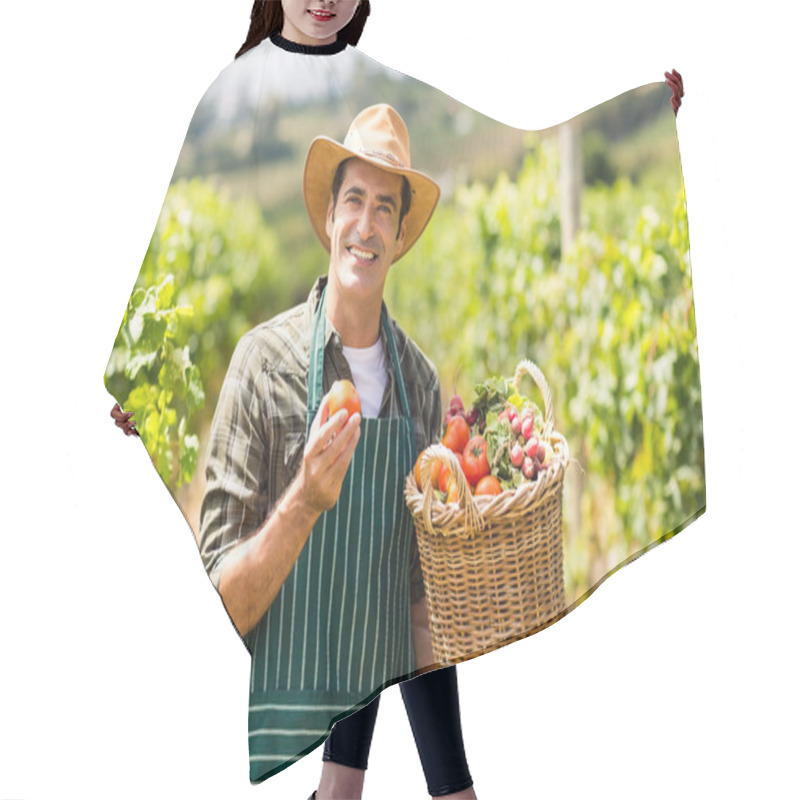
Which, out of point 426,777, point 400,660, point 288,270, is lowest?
point 426,777

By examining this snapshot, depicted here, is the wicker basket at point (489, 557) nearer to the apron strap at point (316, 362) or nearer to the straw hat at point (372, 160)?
the apron strap at point (316, 362)

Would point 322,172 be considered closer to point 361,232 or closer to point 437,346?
point 361,232

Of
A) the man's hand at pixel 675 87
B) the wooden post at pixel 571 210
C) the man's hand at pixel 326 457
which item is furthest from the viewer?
the man's hand at pixel 675 87

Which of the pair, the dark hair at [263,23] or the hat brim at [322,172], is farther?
the dark hair at [263,23]

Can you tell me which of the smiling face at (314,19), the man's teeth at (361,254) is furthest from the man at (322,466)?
the smiling face at (314,19)

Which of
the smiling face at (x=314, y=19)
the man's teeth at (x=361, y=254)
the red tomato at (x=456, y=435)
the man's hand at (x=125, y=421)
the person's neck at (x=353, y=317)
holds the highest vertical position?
the smiling face at (x=314, y=19)

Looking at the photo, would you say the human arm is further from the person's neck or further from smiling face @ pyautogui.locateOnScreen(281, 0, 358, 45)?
smiling face @ pyautogui.locateOnScreen(281, 0, 358, 45)

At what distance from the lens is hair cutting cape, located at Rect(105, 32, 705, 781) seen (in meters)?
3.61

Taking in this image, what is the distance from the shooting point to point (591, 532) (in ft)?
12.1

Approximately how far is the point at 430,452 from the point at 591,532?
0.42m

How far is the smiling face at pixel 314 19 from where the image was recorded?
12.0 ft

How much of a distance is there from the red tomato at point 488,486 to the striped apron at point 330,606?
6.4 inches

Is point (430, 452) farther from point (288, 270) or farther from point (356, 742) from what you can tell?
point (356, 742)

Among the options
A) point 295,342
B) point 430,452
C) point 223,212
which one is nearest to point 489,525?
point 430,452
